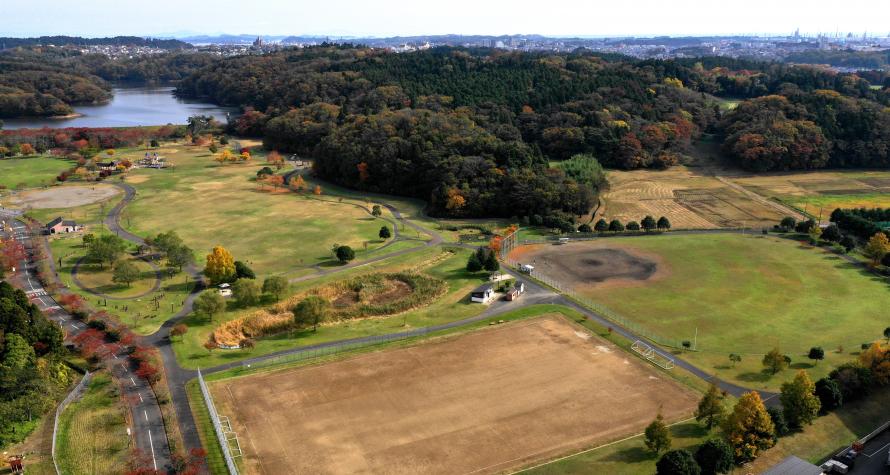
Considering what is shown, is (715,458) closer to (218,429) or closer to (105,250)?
(218,429)

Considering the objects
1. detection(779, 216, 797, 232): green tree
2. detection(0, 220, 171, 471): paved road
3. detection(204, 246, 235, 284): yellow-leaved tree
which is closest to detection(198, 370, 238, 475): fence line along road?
detection(0, 220, 171, 471): paved road

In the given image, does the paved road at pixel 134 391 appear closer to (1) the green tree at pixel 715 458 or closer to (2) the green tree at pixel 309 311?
(2) the green tree at pixel 309 311

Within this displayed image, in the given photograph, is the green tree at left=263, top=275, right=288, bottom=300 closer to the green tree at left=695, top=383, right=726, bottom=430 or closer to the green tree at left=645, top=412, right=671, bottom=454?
the green tree at left=645, top=412, right=671, bottom=454

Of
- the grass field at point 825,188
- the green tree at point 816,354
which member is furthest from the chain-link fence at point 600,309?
the grass field at point 825,188

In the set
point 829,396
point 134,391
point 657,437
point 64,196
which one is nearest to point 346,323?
point 134,391

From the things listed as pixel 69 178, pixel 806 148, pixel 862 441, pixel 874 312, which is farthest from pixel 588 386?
pixel 69 178
